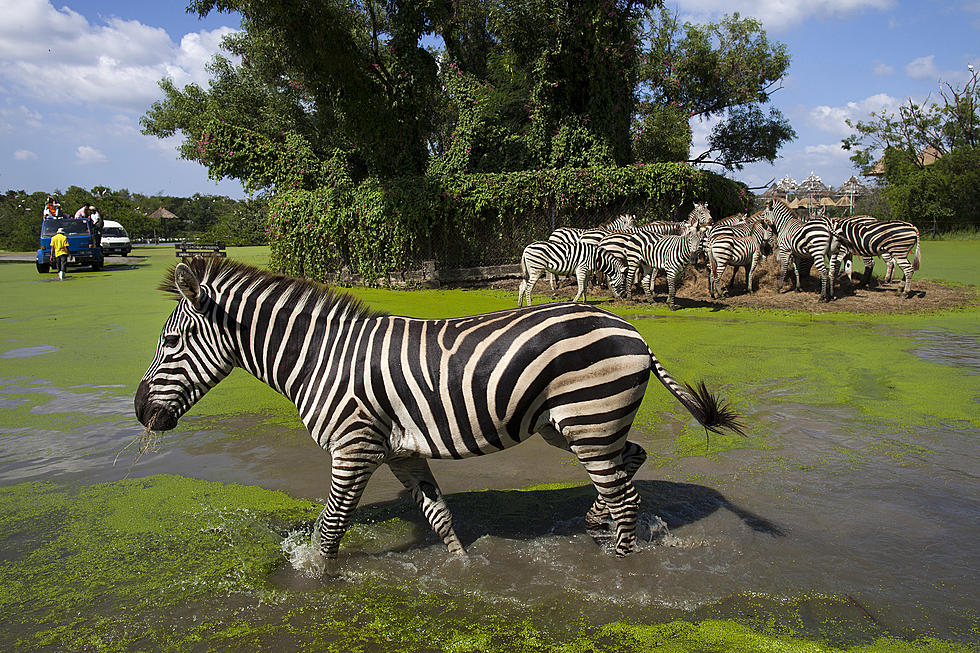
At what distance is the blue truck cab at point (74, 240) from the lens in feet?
73.1

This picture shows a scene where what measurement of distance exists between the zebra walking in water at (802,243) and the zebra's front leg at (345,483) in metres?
11.4

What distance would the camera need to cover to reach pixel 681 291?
543 inches

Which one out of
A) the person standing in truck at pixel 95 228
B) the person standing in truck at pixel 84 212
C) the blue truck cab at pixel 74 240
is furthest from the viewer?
the person standing in truck at pixel 84 212

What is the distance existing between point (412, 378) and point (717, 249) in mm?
10756

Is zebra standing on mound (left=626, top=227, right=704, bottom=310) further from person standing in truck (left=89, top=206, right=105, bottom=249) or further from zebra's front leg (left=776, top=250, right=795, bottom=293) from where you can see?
person standing in truck (left=89, top=206, right=105, bottom=249)

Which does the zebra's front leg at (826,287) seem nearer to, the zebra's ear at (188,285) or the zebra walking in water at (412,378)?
the zebra walking in water at (412,378)

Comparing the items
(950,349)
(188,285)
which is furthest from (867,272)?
(188,285)

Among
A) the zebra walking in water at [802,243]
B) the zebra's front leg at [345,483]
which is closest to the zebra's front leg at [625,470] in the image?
the zebra's front leg at [345,483]

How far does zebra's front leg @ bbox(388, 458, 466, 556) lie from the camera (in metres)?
3.39

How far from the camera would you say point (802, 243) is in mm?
12297

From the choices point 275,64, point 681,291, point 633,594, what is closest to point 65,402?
point 633,594

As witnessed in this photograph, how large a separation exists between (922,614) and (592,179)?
13.1 m

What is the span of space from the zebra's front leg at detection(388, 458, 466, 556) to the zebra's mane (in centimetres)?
93

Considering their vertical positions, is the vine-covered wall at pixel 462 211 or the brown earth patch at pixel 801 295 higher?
the vine-covered wall at pixel 462 211
